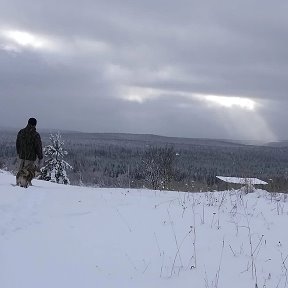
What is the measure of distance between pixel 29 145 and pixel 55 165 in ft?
99.7

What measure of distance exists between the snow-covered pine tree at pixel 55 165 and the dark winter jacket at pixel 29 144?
2894 centimetres

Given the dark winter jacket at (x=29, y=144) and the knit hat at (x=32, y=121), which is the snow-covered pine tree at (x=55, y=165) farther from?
the knit hat at (x=32, y=121)

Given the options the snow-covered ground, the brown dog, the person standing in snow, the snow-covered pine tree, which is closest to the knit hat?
the person standing in snow

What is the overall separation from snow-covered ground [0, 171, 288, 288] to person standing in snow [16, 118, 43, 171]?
140 inches

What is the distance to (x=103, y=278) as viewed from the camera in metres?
4.96

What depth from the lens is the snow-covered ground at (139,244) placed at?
4.95m

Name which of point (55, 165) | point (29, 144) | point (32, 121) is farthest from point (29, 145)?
point (55, 165)

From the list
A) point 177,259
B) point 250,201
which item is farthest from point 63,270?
point 250,201

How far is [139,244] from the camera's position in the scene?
19.9 feet

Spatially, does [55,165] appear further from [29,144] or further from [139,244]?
[139,244]

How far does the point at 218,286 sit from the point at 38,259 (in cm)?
229

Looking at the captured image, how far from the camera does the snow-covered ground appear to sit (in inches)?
195

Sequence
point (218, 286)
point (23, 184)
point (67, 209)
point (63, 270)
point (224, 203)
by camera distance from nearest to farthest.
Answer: point (218, 286)
point (63, 270)
point (67, 209)
point (224, 203)
point (23, 184)

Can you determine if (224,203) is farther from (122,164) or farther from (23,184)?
(122,164)
